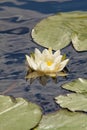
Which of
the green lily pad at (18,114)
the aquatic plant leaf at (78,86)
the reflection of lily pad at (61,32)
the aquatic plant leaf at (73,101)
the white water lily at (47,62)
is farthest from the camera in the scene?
the reflection of lily pad at (61,32)

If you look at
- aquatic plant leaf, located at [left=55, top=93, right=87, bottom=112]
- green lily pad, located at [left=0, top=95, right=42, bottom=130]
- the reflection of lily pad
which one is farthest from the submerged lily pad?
→ the reflection of lily pad

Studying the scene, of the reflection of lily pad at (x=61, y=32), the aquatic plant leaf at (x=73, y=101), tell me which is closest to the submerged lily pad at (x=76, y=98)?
the aquatic plant leaf at (x=73, y=101)

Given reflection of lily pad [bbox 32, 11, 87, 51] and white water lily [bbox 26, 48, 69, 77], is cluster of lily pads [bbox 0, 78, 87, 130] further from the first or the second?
reflection of lily pad [bbox 32, 11, 87, 51]

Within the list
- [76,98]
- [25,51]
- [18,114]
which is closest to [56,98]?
[76,98]

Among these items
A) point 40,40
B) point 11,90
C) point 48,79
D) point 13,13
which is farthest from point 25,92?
point 13,13

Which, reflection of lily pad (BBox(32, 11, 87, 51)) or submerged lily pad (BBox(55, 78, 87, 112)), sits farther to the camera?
reflection of lily pad (BBox(32, 11, 87, 51))

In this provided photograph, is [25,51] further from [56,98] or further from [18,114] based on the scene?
[18,114]

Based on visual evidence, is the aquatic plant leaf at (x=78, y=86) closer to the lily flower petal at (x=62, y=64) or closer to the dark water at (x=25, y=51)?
the dark water at (x=25, y=51)
